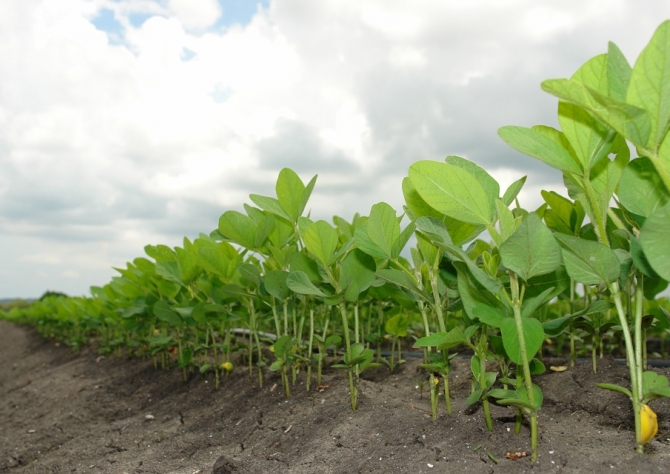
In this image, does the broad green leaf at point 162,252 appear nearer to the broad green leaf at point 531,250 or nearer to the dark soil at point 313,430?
the dark soil at point 313,430

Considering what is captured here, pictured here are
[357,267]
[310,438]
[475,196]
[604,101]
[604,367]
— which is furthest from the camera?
[604,367]

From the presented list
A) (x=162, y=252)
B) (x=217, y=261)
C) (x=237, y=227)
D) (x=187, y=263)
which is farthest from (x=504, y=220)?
(x=162, y=252)

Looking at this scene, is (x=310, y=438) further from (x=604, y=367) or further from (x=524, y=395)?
(x=604, y=367)

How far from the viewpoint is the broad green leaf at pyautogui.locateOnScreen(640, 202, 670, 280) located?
3.30ft

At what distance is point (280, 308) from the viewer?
98.4 inches

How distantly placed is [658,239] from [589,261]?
183 mm

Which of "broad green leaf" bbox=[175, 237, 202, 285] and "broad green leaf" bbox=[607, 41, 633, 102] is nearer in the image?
"broad green leaf" bbox=[607, 41, 633, 102]

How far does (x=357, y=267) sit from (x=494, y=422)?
61 cm

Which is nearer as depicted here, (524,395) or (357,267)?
(524,395)

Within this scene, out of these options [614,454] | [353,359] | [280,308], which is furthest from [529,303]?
[280,308]

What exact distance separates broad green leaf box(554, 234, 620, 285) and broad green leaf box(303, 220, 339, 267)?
0.67 meters

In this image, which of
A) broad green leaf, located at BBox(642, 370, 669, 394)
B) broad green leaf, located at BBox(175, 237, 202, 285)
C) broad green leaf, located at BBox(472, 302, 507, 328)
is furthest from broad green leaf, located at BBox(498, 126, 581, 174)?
broad green leaf, located at BBox(175, 237, 202, 285)

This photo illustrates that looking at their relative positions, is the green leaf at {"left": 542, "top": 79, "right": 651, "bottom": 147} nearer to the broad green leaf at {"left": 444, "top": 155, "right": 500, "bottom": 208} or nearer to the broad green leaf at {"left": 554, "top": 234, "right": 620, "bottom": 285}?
the broad green leaf at {"left": 554, "top": 234, "right": 620, "bottom": 285}

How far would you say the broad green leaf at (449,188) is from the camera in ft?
4.15
